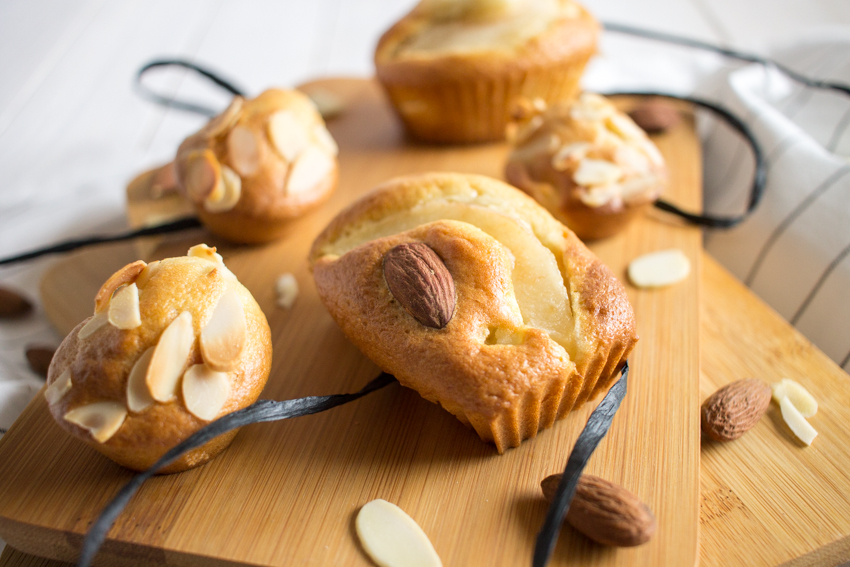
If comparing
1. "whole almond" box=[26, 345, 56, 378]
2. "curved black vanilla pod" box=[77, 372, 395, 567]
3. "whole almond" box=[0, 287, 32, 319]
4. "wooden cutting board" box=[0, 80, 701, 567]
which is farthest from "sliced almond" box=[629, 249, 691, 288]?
"whole almond" box=[0, 287, 32, 319]

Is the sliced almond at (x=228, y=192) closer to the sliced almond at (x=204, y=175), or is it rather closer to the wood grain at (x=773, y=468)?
the sliced almond at (x=204, y=175)

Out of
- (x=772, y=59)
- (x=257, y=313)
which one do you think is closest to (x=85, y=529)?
(x=257, y=313)

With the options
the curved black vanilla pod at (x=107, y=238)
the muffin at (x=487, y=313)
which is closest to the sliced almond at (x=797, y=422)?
the muffin at (x=487, y=313)

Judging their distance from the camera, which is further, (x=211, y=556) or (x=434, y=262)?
(x=434, y=262)

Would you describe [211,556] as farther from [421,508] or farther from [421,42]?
[421,42]

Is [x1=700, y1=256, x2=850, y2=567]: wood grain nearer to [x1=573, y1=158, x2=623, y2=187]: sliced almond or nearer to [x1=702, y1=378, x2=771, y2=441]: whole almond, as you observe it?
[x1=702, y1=378, x2=771, y2=441]: whole almond

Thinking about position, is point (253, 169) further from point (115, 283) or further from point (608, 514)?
point (608, 514)

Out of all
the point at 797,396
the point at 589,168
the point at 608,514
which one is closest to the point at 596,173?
the point at 589,168
